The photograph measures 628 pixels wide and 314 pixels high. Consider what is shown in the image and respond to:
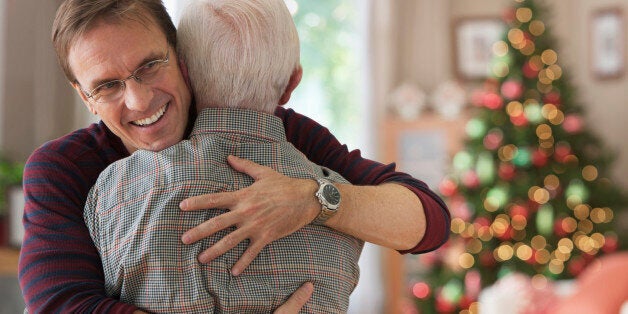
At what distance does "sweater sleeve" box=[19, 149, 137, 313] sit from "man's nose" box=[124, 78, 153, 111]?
0.17 metres

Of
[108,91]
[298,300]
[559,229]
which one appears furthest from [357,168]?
[559,229]


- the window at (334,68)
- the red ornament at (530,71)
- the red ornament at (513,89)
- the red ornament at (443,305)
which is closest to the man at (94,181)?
the red ornament at (443,305)

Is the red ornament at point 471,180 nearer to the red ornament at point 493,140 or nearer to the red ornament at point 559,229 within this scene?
the red ornament at point 493,140

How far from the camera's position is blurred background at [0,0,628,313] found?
198 inches

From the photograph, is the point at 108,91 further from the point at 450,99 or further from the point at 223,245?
the point at 450,99

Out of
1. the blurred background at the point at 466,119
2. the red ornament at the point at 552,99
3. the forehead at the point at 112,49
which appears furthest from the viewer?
the red ornament at the point at 552,99

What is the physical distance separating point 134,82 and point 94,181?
21 centimetres

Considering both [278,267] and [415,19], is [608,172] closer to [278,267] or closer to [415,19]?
[415,19]

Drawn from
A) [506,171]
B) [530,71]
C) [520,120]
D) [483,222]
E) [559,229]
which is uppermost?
[530,71]

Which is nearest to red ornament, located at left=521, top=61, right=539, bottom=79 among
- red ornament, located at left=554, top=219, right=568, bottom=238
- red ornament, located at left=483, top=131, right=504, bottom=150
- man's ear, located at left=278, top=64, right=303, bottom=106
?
red ornament, located at left=483, top=131, right=504, bottom=150

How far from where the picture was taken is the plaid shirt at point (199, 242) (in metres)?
1.18

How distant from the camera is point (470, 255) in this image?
222 inches

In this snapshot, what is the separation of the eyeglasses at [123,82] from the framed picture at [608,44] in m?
6.09

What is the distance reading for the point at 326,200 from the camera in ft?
4.28
